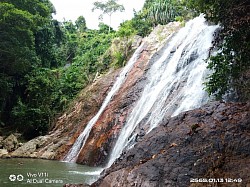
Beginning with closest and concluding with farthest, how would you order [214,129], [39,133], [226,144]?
[226,144] → [214,129] → [39,133]

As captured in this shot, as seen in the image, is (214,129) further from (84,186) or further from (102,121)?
(102,121)

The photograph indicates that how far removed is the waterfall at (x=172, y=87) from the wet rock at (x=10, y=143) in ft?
25.0

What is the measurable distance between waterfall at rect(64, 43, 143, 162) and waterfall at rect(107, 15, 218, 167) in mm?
3101

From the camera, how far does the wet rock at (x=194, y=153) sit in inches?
195

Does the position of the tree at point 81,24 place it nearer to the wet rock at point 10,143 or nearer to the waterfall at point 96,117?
the waterfall at point 96,117

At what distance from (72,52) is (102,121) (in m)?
24.9

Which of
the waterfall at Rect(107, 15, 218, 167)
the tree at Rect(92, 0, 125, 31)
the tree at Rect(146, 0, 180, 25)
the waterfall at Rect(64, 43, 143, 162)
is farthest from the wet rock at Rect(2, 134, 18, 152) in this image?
the tree at Rect(92, 0, 125, 31)

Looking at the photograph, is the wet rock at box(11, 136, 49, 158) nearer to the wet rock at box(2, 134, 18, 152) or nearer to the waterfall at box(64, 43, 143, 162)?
the wet rock at box(2, 134, 18, 152)

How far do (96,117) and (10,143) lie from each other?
5.77m

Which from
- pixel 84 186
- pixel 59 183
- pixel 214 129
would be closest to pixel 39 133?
pixel 59 183

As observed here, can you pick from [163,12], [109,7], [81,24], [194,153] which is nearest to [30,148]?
[194,153]

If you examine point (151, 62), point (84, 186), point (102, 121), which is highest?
point (151, 62)

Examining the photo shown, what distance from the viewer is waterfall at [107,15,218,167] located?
493 inches

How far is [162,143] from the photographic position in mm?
6602
